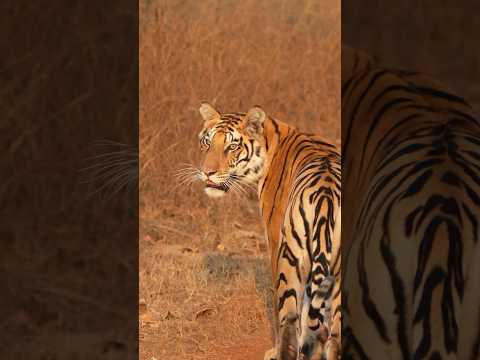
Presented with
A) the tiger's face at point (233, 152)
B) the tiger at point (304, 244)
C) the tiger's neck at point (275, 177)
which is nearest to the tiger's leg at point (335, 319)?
the tiger at point (304, 244)

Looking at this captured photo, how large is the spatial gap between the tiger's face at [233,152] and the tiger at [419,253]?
153 centimetres

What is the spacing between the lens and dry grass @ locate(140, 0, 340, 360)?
3459 mm

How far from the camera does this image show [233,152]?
2.59m

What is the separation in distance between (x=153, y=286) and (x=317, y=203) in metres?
1.87

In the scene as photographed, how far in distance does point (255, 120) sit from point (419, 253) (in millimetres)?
1716

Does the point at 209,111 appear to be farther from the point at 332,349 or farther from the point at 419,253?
the point at 419,253

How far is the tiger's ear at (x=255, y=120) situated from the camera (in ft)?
8.14

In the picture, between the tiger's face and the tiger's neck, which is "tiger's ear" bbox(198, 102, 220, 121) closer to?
the tiger's face

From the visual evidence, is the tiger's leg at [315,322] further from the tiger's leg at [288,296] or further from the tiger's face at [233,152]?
the tiger's face at [233,152]

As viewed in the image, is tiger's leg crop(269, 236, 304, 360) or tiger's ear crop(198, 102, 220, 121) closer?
tiger's leg crop(269, 236, 304, 360)

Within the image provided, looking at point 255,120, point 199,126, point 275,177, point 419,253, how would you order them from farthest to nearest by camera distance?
point 199,126 → point 255,120 → point 275,177 → point 419,253
